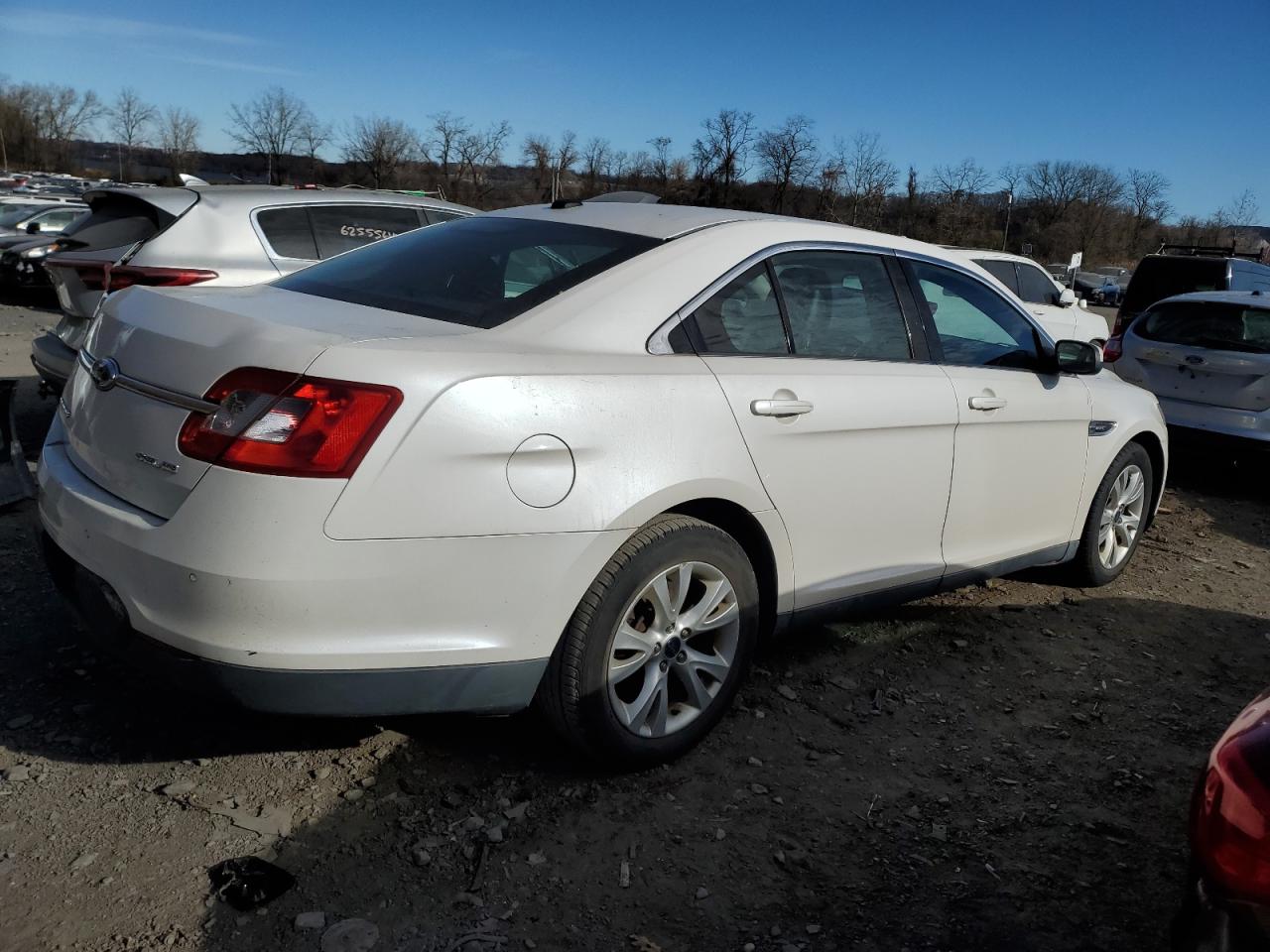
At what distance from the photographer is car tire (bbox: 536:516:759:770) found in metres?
2.89

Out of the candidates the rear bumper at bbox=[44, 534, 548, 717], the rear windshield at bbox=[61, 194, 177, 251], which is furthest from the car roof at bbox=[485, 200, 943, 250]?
the rear windshield at bbox=[61, 194, 177, 251]

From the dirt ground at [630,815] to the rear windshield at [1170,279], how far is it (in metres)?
9.79

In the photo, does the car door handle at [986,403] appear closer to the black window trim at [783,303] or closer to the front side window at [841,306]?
the black window trim at [783,303]

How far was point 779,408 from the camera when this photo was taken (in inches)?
129

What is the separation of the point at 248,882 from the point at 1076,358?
371cm

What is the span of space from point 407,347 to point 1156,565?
193 inches

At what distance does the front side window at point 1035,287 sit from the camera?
12.8m

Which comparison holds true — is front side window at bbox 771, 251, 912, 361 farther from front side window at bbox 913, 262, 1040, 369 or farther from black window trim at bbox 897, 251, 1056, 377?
front side window at bbox 913, 262, 1040, 369

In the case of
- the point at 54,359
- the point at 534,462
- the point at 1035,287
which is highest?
the point at 1035,287

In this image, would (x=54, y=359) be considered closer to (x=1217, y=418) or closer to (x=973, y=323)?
(x=973, y=323)

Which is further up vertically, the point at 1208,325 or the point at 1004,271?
the point at 1004,271

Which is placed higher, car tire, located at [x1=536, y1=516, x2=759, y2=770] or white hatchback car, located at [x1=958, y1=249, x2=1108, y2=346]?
white hatchback car, located at [x1=958, y1=249, x2=1108, y2=346]

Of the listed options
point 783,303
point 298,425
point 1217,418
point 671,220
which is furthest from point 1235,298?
point 298,425

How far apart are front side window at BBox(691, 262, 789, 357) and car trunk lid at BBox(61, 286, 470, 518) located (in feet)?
Result: 2.63
